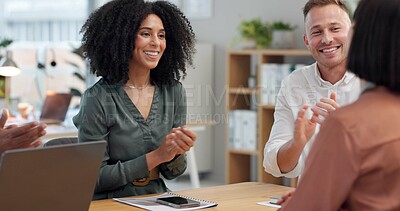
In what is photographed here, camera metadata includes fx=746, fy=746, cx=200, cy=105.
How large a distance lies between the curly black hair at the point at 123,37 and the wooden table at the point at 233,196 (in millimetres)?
534

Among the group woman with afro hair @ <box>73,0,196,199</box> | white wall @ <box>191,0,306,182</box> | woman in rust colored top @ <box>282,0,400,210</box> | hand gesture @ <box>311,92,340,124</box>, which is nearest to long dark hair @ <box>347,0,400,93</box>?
woman in rust colored top @ <box>282,0,400,210</box>

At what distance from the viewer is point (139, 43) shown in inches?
119

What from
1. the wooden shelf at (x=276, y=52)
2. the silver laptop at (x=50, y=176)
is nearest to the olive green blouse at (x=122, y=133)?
the silver laptop at (x=50, y=176)

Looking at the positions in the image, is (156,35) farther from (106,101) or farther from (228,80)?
(228,80)

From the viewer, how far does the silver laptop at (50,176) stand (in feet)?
5.98

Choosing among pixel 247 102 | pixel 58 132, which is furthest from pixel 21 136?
pixel 247 102

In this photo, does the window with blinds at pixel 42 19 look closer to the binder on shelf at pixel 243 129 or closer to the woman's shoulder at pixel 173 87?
the binder on shelf at pixel 243 129

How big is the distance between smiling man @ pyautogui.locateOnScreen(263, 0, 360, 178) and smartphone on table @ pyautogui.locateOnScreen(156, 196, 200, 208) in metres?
0.44

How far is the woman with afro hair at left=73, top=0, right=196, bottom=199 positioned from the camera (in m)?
2.87

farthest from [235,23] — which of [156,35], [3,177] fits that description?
[3,177]

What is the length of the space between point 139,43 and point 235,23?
4.14 m

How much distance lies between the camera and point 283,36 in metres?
6.33

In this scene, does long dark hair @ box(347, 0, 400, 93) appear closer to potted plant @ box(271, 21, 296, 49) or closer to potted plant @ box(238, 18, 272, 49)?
potted plant @ box(271, 21, 296, 49)

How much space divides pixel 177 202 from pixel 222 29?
4.77 meters
